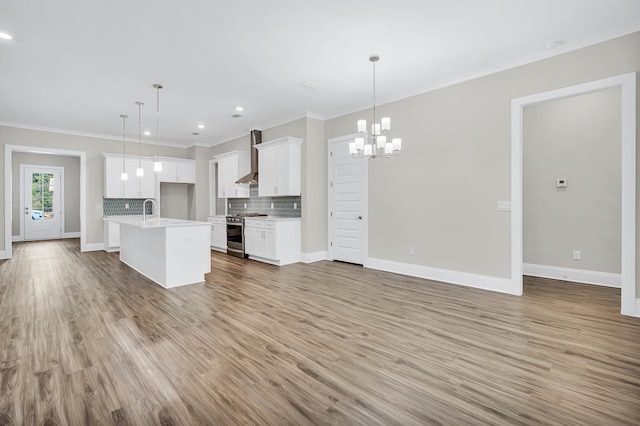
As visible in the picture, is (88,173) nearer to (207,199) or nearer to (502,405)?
(207,199)

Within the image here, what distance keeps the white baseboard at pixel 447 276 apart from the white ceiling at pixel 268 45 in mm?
2775

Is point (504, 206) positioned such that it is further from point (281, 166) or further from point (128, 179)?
point (128, 179)

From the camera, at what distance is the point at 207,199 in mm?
9211

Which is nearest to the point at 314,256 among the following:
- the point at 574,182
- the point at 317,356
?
the point at 317,356

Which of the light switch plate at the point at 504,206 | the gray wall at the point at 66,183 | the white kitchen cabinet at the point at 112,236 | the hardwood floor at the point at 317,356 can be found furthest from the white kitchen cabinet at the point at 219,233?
the gray wall at the point at 66,183

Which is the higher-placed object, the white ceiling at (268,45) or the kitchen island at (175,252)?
the white ceiling at (268,45)

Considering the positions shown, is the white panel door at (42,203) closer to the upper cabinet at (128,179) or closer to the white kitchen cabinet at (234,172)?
the upper cabinet at (128,179)

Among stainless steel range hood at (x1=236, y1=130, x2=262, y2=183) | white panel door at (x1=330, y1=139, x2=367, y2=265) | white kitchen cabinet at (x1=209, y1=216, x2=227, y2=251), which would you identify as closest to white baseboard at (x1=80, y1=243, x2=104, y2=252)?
white kitchen cabinet at (x1=209, y1=216, x2=227, y2=251)

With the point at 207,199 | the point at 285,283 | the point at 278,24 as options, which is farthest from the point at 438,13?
the point at 207,199

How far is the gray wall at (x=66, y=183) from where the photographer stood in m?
9.62

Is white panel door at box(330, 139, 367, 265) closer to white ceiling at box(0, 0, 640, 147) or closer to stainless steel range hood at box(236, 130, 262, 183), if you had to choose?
white ceiling at box(0, 0, 640, 147)

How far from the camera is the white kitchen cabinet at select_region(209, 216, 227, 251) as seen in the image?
24.8ft

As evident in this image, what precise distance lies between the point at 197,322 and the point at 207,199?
6602 millimetres

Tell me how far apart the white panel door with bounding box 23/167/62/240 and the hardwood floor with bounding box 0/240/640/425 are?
25.8ft
